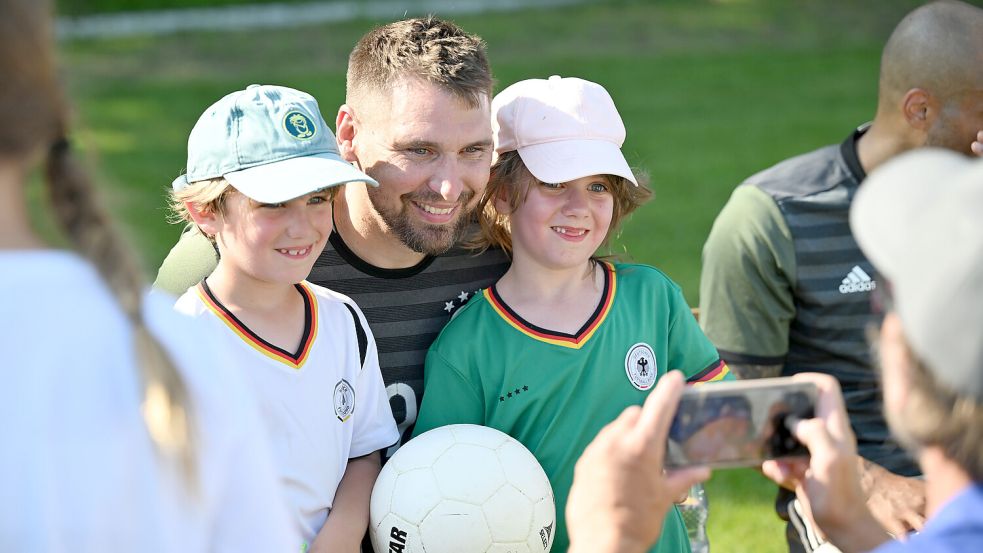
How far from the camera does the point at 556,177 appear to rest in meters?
3.75

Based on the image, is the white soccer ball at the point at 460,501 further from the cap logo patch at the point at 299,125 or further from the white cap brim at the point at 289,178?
the cap logo patch at the point at 299,125

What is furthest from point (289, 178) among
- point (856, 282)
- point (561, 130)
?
point (856, 282)

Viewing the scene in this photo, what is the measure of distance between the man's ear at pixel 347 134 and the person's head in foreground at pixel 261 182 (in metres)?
0.65

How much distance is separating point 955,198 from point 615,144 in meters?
2.24

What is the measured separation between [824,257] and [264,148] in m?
2.26

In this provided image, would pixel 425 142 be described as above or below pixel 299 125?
below

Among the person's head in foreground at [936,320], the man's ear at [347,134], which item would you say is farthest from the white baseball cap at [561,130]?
the person's head in foreground at [936,320]

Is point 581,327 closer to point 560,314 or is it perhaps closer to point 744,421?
point 560,314

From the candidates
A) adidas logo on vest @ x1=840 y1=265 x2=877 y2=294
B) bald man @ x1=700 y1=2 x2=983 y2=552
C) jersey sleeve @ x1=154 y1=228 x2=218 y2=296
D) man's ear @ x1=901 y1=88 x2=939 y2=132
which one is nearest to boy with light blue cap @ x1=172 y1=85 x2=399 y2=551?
jersey sleeve @ x1=154 y1=228 x2=218 y2=296

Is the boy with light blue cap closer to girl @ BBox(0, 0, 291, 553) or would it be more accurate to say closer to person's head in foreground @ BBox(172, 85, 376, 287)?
person's head in foreground @ BBox(172, 85, 376, 287)

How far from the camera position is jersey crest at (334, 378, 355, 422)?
11.0 feet

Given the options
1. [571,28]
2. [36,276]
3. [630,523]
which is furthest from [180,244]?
[571,28]

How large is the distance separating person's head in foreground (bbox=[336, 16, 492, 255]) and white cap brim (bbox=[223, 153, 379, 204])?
1.67ft

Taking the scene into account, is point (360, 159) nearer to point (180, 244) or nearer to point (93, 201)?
point (180, 244)
